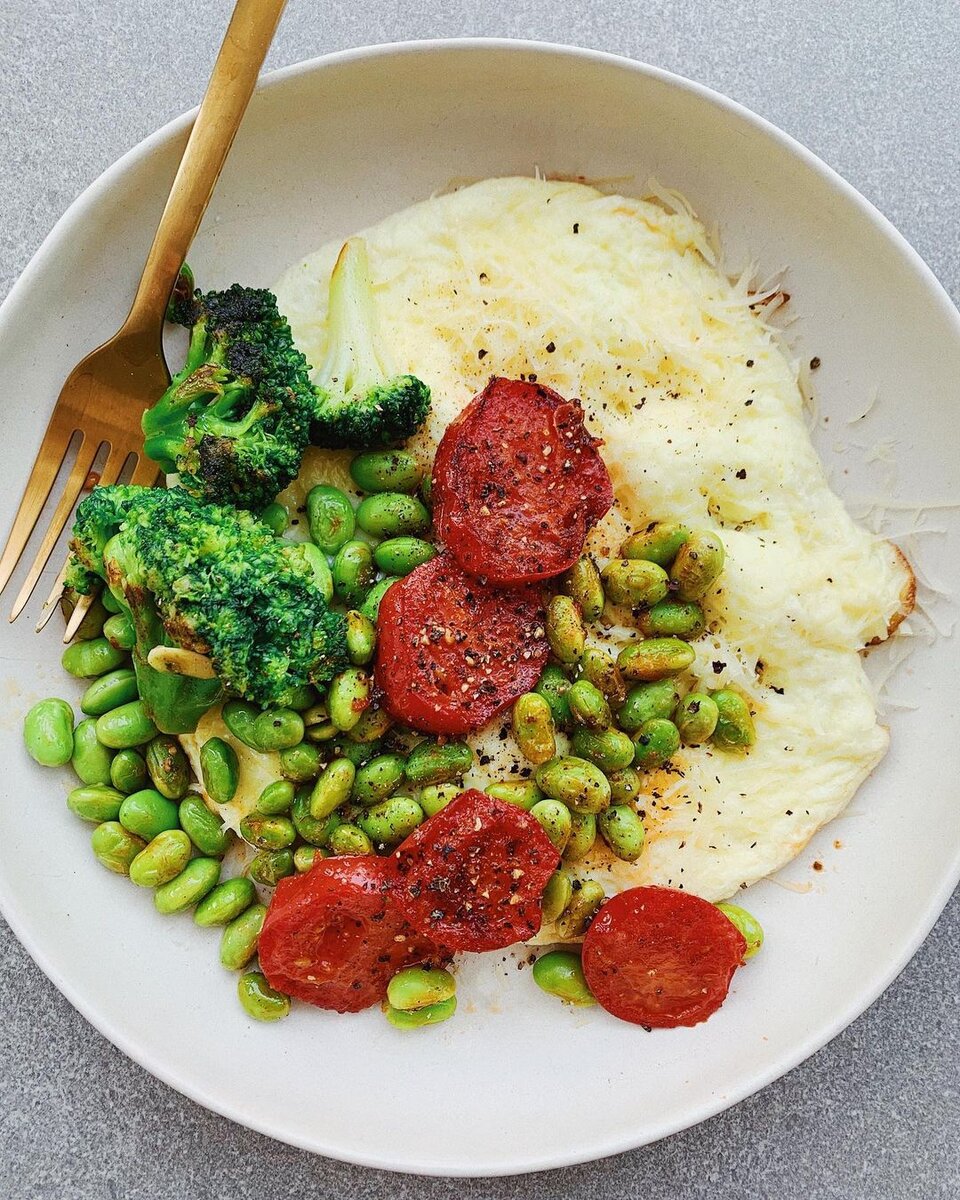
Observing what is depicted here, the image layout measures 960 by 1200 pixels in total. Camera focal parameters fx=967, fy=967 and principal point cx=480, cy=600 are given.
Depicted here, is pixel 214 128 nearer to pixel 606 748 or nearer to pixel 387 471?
pixel 387 471

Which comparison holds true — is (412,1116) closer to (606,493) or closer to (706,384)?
(606,493)

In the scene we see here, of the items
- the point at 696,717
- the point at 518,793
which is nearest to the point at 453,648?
the point at 518,793

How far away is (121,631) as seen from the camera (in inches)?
144

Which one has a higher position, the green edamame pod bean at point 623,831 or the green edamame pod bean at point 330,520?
the green edamame pod bean at point 330,520

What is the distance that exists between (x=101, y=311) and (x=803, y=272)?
281cm

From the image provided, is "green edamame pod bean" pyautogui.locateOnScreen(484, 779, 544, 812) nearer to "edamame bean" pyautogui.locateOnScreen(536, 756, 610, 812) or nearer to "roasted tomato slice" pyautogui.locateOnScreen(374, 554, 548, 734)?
"edamame bean" pyautogui.locateOnScreen(536, 756, 610, 812)

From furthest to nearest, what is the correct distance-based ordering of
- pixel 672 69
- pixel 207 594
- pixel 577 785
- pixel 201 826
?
pixel 672 69 < pixel 201 826 < pixel 577 785 < pixel 207 594

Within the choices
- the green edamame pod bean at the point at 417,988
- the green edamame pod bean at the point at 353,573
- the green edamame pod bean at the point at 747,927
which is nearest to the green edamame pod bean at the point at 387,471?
the green edamame pod bean at the point at 353,573

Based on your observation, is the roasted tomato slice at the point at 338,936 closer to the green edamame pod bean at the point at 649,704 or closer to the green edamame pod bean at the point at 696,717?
the green edamame pod bean at the point at 649,704

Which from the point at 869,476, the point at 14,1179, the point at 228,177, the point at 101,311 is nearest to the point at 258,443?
the point at 101,311

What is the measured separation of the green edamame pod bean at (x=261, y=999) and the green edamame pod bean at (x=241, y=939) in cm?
8

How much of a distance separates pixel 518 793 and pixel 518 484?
3.77ft

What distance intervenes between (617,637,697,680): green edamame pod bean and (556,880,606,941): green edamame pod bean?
822 mm

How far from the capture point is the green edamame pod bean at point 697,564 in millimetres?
3615
